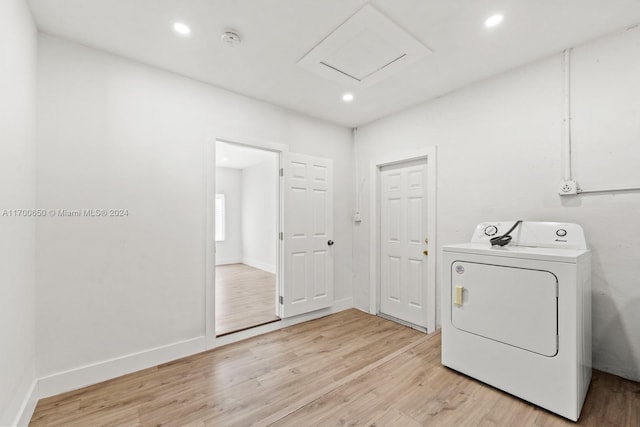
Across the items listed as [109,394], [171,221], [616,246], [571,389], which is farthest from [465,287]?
[109,394]

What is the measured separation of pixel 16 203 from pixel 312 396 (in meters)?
2.13

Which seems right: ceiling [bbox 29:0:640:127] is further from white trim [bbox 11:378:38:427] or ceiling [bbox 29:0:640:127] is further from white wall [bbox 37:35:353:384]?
white trim [bbox 11:378:38:427]

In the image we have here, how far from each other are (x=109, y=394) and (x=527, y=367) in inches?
112

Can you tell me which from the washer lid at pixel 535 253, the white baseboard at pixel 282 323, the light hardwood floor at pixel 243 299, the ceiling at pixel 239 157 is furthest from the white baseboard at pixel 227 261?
the washer lid at pixel 535 253

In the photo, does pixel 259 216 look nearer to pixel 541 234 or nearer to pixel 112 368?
pixel 112 368

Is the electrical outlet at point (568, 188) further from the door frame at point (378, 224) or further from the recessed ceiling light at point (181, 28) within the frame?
the recessed ceiling light at point (181, 28)

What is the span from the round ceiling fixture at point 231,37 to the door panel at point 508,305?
2351 mm

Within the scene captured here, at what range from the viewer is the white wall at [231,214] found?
7207 mm

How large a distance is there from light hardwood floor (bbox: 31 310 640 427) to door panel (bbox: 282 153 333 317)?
86 cm

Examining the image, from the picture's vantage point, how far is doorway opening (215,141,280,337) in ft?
15.6

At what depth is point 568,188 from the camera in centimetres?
210

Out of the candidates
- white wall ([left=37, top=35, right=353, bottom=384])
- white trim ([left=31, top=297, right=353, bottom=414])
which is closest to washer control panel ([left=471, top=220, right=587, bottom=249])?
white trim ([left=31, top=297, right=353, bottom=414])

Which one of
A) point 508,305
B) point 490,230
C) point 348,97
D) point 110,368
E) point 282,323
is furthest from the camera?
point 282,323
